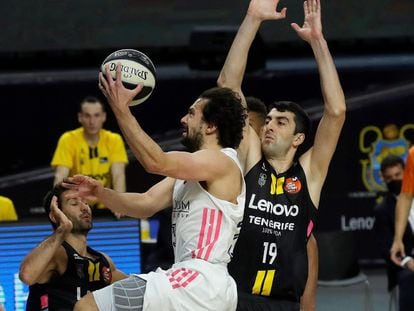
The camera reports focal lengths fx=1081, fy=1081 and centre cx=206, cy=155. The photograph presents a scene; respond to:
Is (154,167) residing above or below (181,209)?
above

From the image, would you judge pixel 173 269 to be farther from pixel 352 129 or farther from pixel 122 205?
pixel 352 129

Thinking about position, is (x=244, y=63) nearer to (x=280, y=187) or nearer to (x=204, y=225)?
(x=280, y=187)

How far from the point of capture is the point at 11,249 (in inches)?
294

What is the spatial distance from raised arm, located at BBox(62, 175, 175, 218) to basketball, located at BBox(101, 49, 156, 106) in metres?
0.46

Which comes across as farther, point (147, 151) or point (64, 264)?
point (64, 264)

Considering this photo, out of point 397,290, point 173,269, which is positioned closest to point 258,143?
point 173,269

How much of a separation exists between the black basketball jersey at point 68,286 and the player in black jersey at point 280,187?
99 cm

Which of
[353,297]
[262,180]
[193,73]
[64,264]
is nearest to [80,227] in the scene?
[64,264]

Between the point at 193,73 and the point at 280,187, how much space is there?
525cm

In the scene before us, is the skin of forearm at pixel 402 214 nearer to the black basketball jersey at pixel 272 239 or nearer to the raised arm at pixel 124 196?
the black basketball jersey at pixel 272 239

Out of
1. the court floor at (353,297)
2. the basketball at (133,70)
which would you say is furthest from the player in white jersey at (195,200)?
the court floor at (353,297)

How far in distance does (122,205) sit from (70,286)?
0.89m

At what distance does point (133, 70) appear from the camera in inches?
208

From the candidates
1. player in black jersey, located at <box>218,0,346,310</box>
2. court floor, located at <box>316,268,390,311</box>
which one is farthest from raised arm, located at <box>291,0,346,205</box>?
court floor, located at <box>316,268,390,311</box>
